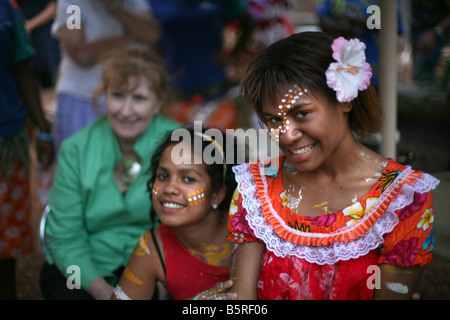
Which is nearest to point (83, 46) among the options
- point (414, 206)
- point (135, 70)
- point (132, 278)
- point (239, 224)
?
point (135, 70)

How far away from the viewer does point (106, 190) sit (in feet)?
7.72

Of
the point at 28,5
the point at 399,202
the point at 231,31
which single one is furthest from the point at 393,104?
the point at 28,5

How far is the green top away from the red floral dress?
85 centimetres

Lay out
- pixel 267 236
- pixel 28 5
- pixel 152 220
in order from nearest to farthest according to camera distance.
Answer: pixel 267 236 → pixel 152 220 → pixel 28 5

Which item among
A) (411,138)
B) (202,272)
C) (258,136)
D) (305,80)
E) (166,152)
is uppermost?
(305,80)

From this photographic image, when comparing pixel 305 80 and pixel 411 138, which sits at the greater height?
pixel 305 80

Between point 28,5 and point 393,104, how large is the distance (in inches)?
110

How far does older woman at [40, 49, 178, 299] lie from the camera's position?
230 centimetres

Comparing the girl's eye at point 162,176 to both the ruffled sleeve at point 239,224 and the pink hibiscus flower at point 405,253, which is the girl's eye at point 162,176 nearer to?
the ruffled sleeve at point 239,224

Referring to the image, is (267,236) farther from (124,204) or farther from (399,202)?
(124,204)

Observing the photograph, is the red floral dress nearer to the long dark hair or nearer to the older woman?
the long dark hair

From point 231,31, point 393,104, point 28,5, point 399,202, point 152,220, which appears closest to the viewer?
point 399,202

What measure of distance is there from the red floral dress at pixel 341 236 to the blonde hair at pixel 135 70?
1.09 meters

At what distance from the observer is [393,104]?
2.04 m
